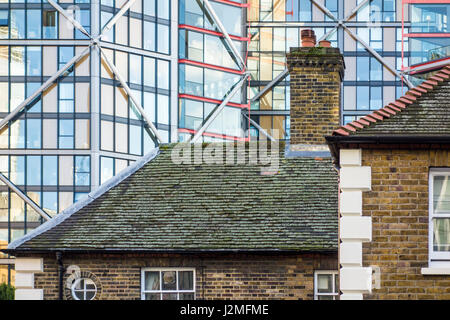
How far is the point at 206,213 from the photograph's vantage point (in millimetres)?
20797

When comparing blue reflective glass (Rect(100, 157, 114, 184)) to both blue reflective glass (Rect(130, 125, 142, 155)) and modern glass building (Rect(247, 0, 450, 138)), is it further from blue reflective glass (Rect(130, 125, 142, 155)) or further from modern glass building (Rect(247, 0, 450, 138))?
modern glass building (Rect(247, 0, 450, 138))

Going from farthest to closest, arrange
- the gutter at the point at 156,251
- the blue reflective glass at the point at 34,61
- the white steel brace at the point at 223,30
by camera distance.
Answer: the white steel brace at the point at 223,30 < the blue reflective glass at the point at 34,61 < the gutter at the point at 156,251

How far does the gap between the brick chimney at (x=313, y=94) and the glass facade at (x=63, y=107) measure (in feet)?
161

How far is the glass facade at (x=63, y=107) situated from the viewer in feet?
235

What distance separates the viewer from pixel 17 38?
73.9 metres

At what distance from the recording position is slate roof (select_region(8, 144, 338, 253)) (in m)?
19.8

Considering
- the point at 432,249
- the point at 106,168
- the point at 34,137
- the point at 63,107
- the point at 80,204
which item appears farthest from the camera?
the point at 63,107

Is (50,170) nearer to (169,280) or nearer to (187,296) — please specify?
(169,280)

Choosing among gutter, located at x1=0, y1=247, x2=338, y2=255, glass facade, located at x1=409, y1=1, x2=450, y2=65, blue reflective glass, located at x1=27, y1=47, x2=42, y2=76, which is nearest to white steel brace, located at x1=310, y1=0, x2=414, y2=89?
glass facade, located at x1=409, y1=1, x2=450, y2=65

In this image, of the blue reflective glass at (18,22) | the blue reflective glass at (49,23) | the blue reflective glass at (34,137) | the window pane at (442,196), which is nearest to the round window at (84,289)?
the window pane at (442,196)

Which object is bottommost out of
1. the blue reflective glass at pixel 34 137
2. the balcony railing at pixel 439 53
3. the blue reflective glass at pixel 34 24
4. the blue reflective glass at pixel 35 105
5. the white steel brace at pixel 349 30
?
the blue reflective glass at pixel 34 137

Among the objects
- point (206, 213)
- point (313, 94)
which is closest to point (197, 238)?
point (206, 213)

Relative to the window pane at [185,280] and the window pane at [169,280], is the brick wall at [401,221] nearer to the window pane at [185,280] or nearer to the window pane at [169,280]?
the window pane at [185,280]

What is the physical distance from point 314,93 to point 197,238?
195 inches
